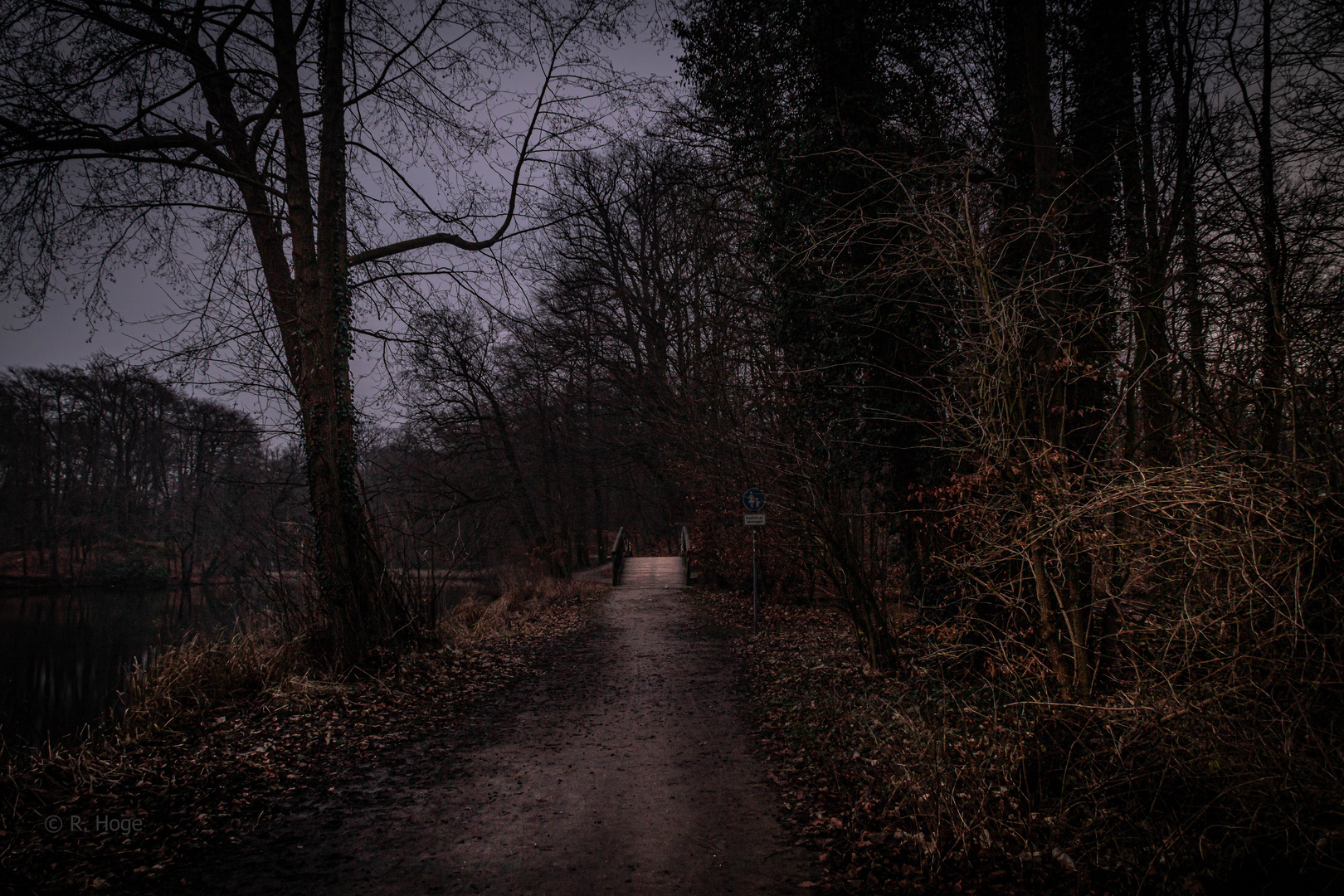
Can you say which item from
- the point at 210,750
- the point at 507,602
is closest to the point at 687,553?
the point at 507,602

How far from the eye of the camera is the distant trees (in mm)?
27844

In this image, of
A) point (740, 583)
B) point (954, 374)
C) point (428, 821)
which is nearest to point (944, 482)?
point (954, 374)

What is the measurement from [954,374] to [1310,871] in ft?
9.49

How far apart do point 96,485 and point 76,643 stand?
17.0 m

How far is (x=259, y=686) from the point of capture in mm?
6121

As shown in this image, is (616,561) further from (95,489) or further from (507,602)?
(95,489)

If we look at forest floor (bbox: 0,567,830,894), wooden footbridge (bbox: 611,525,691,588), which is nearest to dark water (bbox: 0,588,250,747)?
forest floor (bbox: 0,567,830,894)

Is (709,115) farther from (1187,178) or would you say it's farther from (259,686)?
(259,686)

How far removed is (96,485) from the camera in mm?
30641

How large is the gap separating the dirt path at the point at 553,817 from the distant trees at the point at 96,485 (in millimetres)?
26020

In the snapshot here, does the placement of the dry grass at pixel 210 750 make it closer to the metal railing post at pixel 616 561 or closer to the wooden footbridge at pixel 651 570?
the wooden footbridge at pixel 651 570

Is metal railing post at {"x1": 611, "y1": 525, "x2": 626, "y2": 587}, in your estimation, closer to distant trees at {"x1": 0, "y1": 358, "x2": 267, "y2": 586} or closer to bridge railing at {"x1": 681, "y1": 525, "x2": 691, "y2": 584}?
bridge railing at {"x1": 681, "y1": 525, "x2": 691, "y2": 584}

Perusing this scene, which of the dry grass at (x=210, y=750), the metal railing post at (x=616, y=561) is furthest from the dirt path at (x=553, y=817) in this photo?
the metal railing post at (x=616, y=561)

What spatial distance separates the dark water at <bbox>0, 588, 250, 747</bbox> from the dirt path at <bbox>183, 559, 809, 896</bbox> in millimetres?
2628
